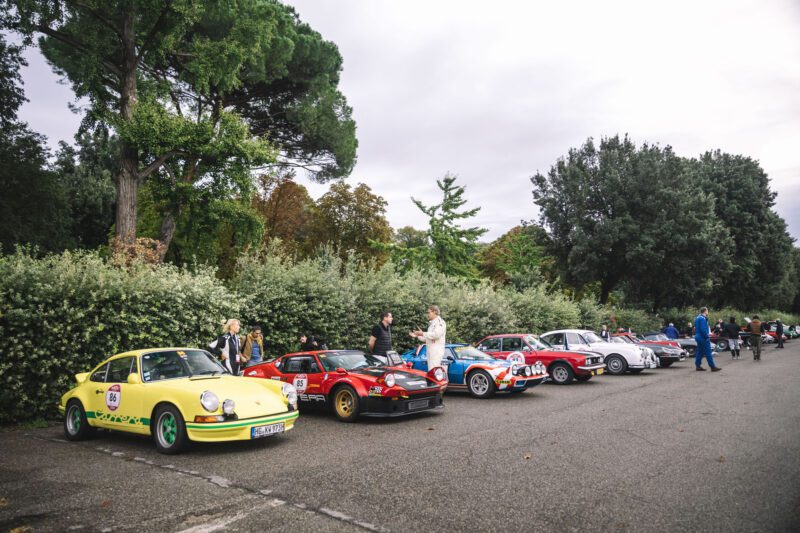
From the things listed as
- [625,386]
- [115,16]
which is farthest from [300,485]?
[115,16]

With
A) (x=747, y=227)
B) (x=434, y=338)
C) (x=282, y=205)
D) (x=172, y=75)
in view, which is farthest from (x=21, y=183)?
(x=747, y=227)

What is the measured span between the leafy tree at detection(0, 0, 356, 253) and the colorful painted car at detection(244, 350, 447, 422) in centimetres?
1072

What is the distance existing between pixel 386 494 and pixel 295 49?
21987 millimetres

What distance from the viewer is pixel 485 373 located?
1195cm

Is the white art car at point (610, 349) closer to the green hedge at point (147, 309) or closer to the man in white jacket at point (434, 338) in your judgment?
the green hedge at point (147, 309)

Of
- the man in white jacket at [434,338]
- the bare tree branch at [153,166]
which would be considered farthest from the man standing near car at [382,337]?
the bare tree branch at [153,166]

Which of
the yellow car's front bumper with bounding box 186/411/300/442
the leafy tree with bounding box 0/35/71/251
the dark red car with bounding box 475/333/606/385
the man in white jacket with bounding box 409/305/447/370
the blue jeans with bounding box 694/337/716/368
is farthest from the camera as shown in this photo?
the leafy tree with bounding box 0/35/71/251

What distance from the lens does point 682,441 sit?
7145 mm

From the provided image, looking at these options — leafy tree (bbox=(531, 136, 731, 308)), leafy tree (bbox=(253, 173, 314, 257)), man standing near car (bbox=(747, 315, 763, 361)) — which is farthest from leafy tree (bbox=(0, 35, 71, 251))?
man standing near car (bbox=(747, 315, 763, 361))

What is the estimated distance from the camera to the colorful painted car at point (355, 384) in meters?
8.80

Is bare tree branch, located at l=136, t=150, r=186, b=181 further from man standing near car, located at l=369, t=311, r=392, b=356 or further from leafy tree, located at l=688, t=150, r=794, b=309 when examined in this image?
leafy tree, located at l=688, t=150, r=794, b=309

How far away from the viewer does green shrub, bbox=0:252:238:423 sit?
8.70m

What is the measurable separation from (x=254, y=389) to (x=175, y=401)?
3.47ft

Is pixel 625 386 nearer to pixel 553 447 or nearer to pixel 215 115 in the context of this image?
pixel 553 447
